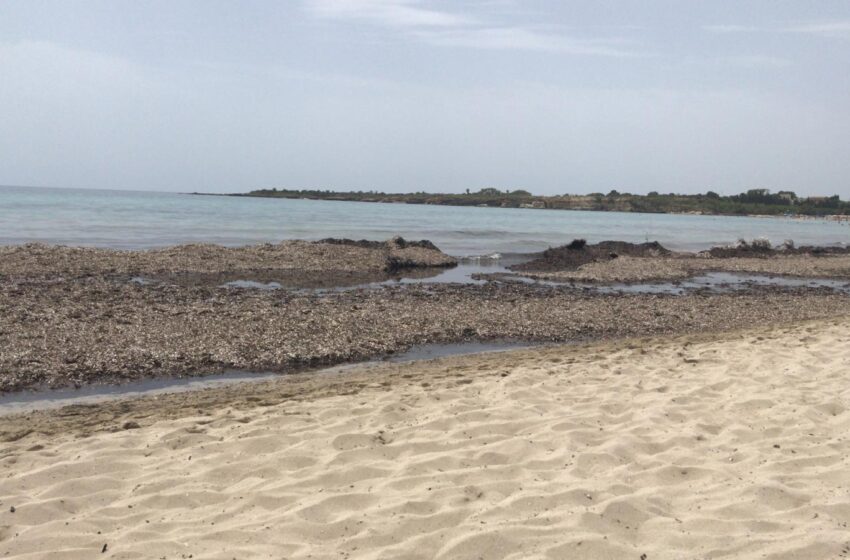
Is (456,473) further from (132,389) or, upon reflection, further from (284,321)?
(284,321)

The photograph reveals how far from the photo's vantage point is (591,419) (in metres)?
5.78

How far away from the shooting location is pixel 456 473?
182 inches

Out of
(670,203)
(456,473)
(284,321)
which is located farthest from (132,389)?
(670,203)

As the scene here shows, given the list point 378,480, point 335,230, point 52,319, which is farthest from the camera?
point 335,230

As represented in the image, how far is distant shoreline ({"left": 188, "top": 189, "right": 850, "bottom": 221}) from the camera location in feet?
373

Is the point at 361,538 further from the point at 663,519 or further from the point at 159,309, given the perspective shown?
the point at 159,309

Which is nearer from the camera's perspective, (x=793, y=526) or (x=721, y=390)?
(x=793, y=526)

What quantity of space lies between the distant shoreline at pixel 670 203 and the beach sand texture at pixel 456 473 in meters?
117

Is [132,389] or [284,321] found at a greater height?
[284,321]

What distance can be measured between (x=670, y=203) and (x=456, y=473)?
126 m

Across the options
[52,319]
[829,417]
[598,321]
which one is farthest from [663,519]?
[52,319]

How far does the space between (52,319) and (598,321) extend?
9448 mm

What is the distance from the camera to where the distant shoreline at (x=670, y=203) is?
114m

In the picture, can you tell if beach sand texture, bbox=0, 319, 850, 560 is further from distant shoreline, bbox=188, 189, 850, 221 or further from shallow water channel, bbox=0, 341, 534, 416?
distant shoreline, bbox=188, 189, 850, 221
